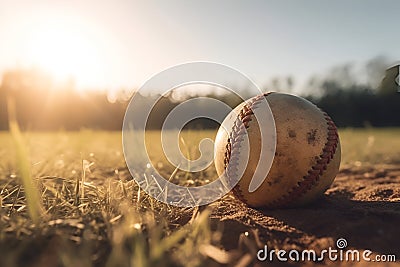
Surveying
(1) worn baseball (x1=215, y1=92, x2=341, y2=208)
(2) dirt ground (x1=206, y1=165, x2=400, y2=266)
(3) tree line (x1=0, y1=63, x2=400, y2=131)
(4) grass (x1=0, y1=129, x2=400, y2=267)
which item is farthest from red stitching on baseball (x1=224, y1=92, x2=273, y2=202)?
(3) tree line (x1=0, y1=63, x2=400, y2=131)

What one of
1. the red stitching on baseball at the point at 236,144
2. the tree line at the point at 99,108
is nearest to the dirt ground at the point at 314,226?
the red stitching on baseball at the point at 236,144

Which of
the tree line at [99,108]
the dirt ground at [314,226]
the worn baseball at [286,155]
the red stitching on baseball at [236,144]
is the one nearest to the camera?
the dirt ground at [314,226]

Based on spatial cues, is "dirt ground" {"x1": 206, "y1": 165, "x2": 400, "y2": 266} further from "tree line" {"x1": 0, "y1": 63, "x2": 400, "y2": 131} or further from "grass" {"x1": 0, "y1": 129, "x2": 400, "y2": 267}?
"tree line" {"x1": 0, "y1": 63, "x2": 400, "y2": 131}

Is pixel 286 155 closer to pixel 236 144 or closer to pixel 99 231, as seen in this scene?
pixel 236 144

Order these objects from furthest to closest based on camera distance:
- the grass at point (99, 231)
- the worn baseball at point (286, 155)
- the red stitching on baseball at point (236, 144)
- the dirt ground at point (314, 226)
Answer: the red stitching on baseball at point (236, 144), the worn baseball at point (286, 155), the dirt ground at point (314, 226), the grass at point (99, 231)

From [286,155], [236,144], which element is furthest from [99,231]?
[286,155]

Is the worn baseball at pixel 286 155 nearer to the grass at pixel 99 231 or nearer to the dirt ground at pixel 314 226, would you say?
the dirt ground at pixel 314 226

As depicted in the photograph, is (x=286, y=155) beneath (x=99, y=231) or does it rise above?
above
